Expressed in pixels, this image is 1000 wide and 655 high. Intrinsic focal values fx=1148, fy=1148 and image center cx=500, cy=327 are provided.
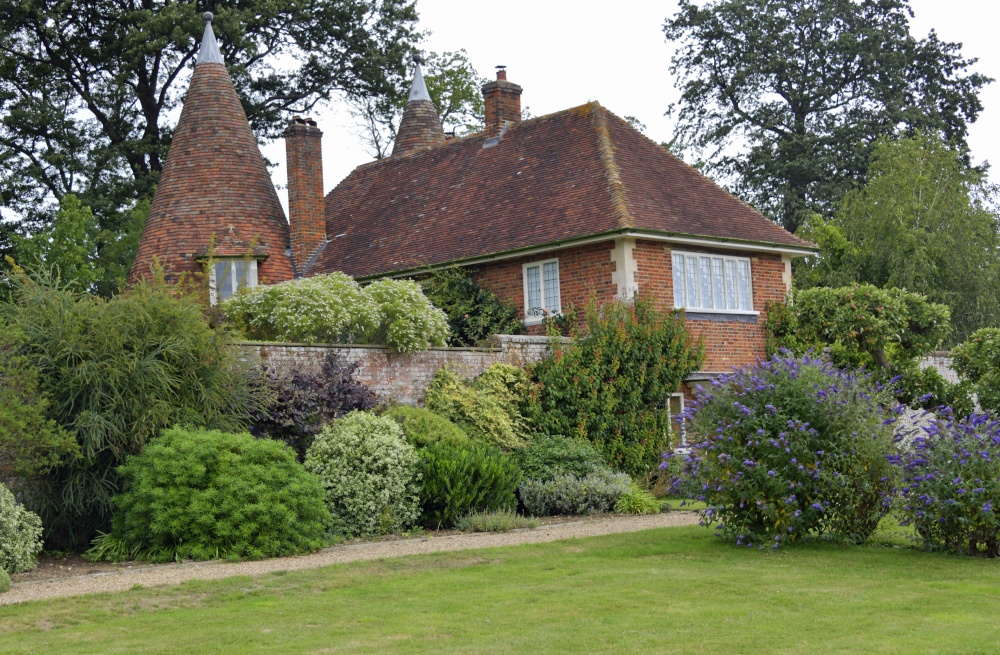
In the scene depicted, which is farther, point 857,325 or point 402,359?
point 857,325

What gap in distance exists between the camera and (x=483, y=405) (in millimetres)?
18031

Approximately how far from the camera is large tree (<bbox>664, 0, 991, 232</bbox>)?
151ft

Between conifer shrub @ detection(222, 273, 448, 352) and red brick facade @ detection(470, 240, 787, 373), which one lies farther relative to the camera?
red brick facade @ detection(470, 240, 787, 373)

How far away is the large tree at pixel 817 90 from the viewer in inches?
1811

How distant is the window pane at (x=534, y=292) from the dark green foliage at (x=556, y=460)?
177 inches

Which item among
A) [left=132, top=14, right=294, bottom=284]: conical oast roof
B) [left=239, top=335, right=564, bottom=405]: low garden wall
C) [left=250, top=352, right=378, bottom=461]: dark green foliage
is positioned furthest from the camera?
[left=132, top=14, right=294, bottom=284]: conical oast roof

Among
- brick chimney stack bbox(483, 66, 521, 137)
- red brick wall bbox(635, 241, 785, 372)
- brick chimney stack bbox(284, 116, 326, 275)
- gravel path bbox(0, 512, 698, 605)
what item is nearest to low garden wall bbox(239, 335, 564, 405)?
red brick wall bbox(635, 241, 785, 372)

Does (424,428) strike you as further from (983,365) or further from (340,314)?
(983,365)

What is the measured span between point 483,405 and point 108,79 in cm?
2262

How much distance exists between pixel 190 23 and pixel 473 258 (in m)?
15.2

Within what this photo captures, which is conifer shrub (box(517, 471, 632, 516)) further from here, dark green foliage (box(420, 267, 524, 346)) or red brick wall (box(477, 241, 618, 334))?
dark green foliage (box(420, 267, 524, 346))

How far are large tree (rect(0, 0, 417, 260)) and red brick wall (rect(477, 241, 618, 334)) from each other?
15294 mm

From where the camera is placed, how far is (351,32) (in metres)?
37.8

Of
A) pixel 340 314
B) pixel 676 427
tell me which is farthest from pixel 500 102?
pixel 340 314
